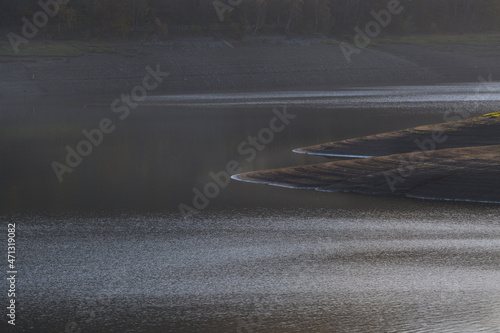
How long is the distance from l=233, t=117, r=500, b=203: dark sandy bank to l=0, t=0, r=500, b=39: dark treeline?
49.7 m

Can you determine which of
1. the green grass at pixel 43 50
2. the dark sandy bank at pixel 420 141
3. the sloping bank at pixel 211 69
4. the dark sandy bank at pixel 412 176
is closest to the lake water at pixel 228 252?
the dark sandy bank at pixel 412 176

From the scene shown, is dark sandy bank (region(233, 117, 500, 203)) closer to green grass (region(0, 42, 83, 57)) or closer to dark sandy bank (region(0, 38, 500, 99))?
dark sandy bank (region(0, 38, 500, 99))

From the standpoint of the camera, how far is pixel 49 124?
3694cm

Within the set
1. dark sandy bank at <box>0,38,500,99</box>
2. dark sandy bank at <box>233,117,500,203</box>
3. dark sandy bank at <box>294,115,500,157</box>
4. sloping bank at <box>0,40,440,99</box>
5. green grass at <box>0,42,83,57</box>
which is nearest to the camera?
dark sandy bank at <box>233,117,500,203</box>

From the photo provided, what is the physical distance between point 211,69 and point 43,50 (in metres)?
12.1

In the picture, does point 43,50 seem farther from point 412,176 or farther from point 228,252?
point 228,252

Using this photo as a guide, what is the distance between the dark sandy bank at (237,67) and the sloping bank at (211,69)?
63 millimetres

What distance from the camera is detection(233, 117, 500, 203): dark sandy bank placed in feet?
60.3

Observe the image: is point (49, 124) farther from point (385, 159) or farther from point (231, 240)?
point (231, 240)

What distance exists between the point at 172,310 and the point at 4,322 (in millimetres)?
2123

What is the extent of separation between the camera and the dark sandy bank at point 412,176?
18375mm

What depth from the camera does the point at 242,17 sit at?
7988cm

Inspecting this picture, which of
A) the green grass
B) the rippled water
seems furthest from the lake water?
the green grass

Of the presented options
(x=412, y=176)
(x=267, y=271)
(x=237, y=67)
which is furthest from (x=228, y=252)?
(x=237, y=67)
